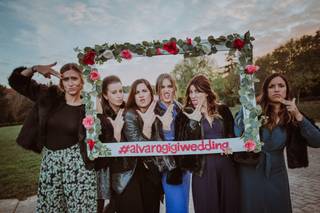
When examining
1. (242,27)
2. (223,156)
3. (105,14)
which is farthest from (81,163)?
(242,27)

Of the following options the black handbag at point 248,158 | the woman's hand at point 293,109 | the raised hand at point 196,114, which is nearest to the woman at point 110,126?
the raised hand at point 196,114

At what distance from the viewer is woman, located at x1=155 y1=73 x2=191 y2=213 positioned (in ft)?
Result: 10.5

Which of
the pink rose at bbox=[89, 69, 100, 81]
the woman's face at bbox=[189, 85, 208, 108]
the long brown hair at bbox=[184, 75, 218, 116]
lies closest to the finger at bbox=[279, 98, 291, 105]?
the long brown hair at bbox=[184, 75, 218, 116]

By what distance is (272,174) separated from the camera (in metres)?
3.02

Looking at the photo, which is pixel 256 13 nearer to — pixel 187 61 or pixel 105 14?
pixel 187 61

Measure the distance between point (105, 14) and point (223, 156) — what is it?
3696mm

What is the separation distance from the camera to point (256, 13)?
485 cm

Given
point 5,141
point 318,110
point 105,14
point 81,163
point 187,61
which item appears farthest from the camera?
point 318,110

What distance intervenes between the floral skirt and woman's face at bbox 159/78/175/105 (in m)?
1.45

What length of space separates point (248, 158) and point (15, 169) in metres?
8.08

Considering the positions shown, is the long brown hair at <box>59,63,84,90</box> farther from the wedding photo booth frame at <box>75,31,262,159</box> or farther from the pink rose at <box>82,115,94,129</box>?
the pink rose at <box>82,115,94,129</box>

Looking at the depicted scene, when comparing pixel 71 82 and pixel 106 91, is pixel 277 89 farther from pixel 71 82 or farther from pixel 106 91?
pixel 71 82

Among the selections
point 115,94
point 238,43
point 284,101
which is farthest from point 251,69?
point 115,94

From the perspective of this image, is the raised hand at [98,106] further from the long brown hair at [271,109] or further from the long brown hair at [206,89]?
the long brown hair at [271,109]
